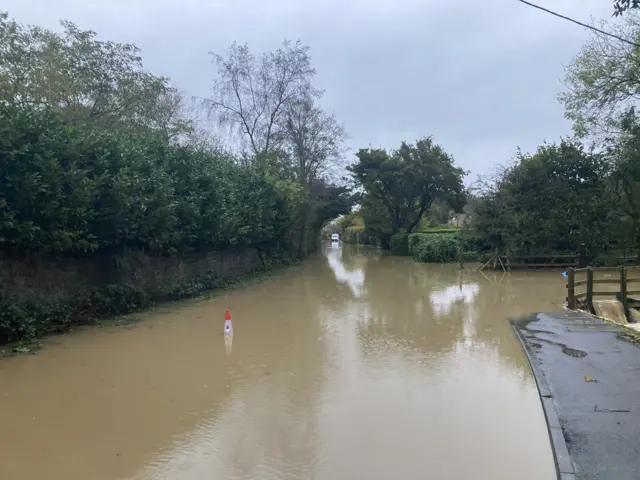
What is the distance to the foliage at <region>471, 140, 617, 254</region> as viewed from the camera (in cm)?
2475

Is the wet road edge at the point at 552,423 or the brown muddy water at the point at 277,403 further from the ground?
the wet road edge at the point at 552,423

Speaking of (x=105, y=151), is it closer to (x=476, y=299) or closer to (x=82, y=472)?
(x=82, y=472)

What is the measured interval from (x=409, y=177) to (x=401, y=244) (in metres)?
5.69

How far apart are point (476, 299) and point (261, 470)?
43.0 feet

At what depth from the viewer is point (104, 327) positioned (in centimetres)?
1153

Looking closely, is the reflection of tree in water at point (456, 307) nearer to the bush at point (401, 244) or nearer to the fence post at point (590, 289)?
the fence post at point (590, 289)

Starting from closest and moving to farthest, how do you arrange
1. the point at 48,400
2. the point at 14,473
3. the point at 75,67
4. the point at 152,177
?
the point at 14,473, the point at 48,400, the point at 152,177, the point at 75,67

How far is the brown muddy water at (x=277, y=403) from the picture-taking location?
4.74 m

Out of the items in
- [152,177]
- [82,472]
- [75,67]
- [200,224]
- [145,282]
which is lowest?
[82,472]

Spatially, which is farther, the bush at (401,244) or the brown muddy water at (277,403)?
the bush at (401,244)

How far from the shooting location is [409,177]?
39.8 m

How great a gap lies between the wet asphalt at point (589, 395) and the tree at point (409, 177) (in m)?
29.5

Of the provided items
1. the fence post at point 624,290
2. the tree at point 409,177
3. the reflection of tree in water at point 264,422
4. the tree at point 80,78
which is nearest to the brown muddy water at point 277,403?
the reflection of tree in water at point 264,422

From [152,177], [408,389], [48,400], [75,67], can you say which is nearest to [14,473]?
[48,400]
